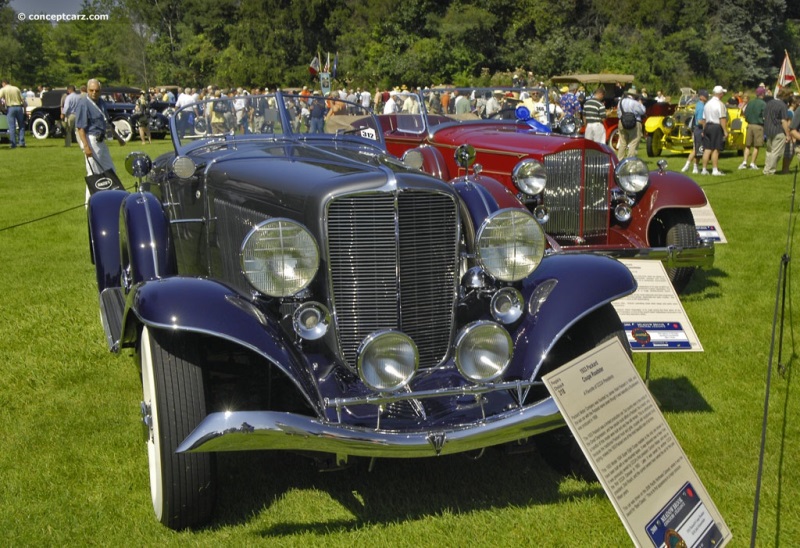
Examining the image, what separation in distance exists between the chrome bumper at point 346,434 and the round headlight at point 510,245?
0.74m

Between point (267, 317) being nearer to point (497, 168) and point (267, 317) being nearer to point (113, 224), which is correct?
point (113, 224)

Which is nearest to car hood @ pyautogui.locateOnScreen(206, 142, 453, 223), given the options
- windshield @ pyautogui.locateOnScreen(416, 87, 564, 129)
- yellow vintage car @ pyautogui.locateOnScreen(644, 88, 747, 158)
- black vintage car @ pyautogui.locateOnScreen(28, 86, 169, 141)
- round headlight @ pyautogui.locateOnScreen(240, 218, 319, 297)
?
round headlight @ pyautogui.locateOnScreen(240, 218, 319, 297)

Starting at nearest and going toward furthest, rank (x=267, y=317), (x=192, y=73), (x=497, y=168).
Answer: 1. (x=267, y=317)
2. (x=497, y=168)
3. (x=192, y=73)

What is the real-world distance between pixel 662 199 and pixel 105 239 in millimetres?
4649

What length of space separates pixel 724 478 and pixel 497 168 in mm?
4543

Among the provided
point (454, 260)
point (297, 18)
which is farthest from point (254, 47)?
point (454, 260)

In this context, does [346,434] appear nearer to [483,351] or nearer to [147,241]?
[483,351]

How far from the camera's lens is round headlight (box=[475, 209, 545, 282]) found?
379 cm

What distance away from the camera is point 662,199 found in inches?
291

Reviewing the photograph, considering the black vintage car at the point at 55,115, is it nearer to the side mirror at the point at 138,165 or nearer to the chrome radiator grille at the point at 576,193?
the chrome radiator grille at the point at 576,193

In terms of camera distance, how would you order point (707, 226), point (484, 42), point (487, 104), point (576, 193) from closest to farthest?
point (576, 193)
point (707, 226)
point (487, 104)
point (484, 42)

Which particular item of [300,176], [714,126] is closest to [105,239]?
[300,176]

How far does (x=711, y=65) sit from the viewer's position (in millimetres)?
44969

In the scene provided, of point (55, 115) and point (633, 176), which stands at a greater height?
point (633, 176)
